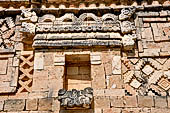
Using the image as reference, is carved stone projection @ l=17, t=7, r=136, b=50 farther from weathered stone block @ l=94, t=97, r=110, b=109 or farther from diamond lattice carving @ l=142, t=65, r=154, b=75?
weathered stone block @ l=94, t=97, r=110, b=109

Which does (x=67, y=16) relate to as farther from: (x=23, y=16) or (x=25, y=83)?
(x=25, y=83)

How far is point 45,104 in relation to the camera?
4.85 m

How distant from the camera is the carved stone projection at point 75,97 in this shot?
15.4 ft

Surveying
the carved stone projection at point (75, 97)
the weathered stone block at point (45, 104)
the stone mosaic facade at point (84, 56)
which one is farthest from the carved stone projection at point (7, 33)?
the carved stone projection at point (75, 97)

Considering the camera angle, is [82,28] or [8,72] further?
[82,28]

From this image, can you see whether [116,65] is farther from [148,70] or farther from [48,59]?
[48,59]

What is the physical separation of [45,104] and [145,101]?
1637 millimetres

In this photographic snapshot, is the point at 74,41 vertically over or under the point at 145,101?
over

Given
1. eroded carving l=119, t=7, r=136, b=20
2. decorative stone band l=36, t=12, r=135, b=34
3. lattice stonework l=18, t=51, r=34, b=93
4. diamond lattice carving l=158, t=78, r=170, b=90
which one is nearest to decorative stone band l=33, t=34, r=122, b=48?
decorative stone band l=36, t=12, r=135, b=34

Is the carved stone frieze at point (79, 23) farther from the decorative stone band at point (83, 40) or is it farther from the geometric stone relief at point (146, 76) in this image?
the geometric stone relief at point (146, 76)

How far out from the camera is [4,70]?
17.5 ft

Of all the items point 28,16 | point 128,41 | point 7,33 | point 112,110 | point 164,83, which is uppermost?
point 28,16

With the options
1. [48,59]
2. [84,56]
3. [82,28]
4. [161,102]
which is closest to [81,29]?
[82,28]

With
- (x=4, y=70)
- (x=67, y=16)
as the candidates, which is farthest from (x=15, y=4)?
(x=4, y=70)
